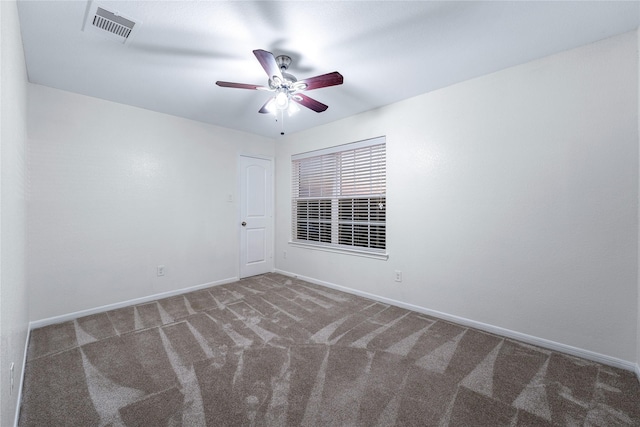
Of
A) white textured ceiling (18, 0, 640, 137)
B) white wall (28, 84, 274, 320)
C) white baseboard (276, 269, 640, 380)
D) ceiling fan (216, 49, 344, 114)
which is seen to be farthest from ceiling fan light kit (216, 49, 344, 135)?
white baseboard (276, 269, 640, 380)

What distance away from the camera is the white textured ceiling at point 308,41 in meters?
1.71

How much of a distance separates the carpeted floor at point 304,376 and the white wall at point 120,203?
0.53 m

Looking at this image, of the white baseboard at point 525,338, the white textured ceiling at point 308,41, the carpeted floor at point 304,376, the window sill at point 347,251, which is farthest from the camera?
the window sill at point 347,251

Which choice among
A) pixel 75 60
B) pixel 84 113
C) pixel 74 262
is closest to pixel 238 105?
pixel 75 60

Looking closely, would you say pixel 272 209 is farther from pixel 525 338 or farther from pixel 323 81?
pixel 525 338

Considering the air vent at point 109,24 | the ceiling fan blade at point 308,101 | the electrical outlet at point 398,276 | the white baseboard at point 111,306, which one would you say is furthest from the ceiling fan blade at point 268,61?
the white baseboard at point 111,306

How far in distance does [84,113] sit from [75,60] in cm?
88

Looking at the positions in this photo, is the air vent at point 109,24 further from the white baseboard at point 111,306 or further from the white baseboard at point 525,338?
the white baseboard at point 525,338

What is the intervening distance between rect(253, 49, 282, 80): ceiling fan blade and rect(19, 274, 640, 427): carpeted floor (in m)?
2.19

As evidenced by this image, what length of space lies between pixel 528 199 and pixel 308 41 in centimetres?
230

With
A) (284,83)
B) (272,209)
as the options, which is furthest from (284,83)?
(272,209)

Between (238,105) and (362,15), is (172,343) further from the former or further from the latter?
(362,15)

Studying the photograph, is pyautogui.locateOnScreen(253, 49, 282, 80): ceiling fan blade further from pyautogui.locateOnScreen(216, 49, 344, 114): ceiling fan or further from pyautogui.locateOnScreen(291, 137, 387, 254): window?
pyautogui.locateOnScreen(291, 137, 387, 254): window

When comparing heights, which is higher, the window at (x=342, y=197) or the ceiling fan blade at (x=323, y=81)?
the ceiling fan blade at (x=323, y=81)
